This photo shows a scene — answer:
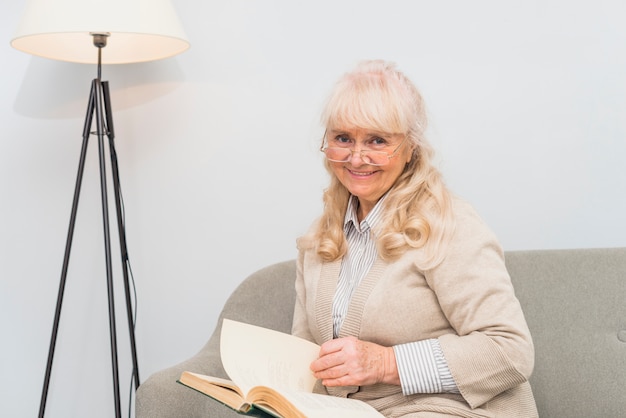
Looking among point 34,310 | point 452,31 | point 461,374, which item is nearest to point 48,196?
A: point 34,310

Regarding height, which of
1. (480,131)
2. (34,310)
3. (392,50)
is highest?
(392,50)

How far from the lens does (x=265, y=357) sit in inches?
62.4

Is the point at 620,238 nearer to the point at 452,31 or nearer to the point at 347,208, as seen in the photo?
the point at 452,31

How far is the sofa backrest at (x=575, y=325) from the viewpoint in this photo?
1.95 metres

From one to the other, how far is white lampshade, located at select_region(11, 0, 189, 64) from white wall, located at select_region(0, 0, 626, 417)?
8.1 inches

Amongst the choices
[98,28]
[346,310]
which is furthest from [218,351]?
[98,28]

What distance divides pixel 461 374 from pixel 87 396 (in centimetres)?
165

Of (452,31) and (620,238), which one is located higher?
(452,31)

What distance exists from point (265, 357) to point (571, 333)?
0.86m

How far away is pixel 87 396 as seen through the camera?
9.04 feet

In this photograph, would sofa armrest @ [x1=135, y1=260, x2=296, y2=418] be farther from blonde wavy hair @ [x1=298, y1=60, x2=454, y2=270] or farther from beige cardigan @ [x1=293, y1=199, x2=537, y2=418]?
blonde wavy hair @ [x1=298, y1=60, x2=454, y2=270]

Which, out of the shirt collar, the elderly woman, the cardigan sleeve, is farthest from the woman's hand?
the shirt collar

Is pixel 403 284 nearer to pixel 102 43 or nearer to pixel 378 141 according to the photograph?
pixel 378 141

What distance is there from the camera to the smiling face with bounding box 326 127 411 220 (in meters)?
1.72
